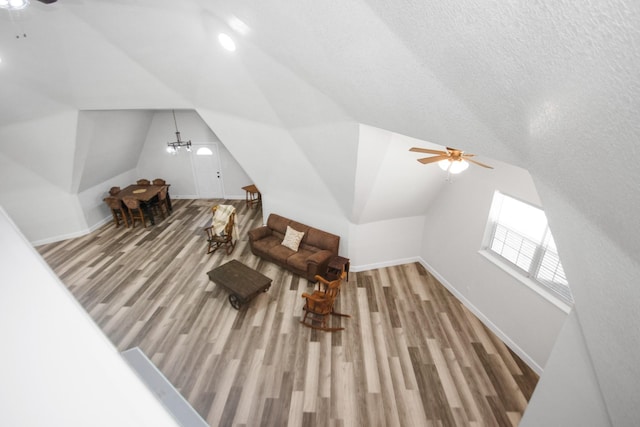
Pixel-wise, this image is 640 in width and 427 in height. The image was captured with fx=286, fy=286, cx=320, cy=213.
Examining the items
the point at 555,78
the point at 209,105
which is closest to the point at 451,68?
the point at 555,78

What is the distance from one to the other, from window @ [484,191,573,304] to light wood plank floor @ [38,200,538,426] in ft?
3.94

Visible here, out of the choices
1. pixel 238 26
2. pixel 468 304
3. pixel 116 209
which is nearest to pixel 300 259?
pixel 468 304

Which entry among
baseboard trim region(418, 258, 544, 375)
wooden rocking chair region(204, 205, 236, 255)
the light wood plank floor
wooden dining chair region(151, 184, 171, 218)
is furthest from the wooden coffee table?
wooden dining chair region(151, 184, 171, 218)

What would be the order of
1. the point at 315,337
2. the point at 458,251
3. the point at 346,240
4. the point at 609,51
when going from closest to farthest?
the point at 609,51, the point at 315,337, the point at 458,251, the point at 346,240

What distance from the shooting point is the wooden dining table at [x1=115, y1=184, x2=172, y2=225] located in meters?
7.92

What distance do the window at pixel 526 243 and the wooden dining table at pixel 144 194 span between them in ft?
27.1

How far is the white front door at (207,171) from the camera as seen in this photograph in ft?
31.1

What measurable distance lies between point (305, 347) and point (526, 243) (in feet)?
11.9

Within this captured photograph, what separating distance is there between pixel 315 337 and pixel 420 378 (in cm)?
158

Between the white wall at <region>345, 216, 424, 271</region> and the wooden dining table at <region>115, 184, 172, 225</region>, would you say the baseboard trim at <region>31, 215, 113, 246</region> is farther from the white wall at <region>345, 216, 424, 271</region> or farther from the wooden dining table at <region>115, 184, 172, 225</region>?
the white wall at <region>345, 216, 424, 271</region>

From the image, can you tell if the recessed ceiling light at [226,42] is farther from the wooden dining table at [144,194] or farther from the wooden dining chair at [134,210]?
the wooden dining chair at [134,210]

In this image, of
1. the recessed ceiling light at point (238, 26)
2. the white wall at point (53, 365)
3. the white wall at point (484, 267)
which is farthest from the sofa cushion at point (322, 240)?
the white wall at point (53, 365)

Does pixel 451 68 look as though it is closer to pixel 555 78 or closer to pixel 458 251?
pixel 555 78

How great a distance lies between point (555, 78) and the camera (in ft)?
3.43
